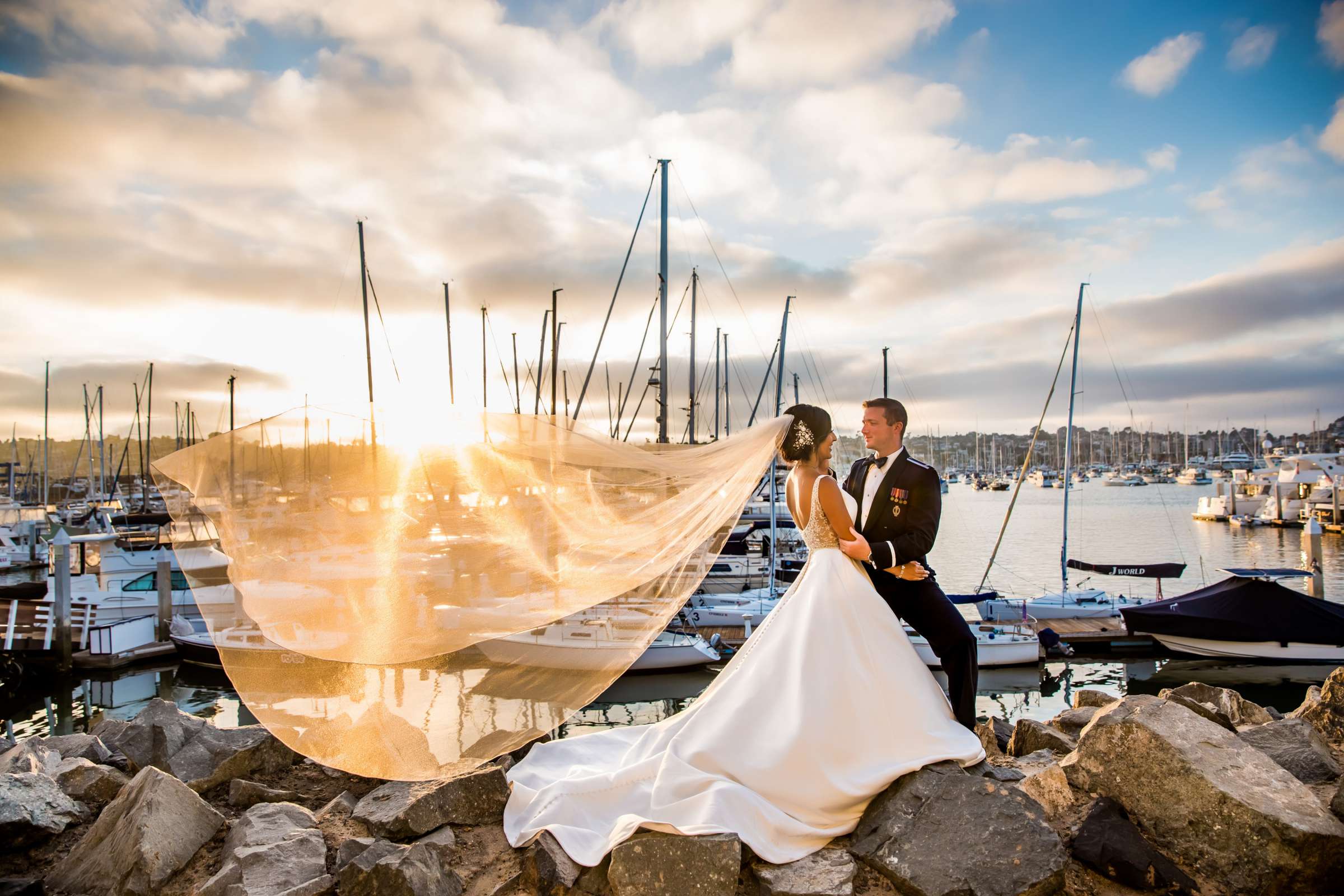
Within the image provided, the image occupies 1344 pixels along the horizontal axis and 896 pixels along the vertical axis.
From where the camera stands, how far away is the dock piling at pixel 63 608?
2012cm

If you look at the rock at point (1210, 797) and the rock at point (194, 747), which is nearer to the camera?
the rock at point (1210, 797)

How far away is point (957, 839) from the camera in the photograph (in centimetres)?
379

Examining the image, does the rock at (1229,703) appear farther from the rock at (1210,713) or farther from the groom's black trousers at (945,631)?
the groom's black trousers at (945,631)

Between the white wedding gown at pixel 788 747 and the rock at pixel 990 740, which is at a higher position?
the white wedding gown at pixel 788 747

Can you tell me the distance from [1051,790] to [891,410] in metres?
2.55

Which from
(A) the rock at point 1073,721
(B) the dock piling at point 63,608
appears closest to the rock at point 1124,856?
(A) the rock at point 1073,721

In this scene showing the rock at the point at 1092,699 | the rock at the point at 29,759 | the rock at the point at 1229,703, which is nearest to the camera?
the rock at the point at 29,759

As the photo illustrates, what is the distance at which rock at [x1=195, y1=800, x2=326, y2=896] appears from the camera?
402cm

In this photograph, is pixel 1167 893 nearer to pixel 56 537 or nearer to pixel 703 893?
pixel 703 893

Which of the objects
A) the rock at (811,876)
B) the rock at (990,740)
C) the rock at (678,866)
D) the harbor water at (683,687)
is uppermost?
the rock at (678,866)

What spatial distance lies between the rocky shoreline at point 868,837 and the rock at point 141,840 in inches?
0.4

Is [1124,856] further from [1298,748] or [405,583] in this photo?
[405,583]

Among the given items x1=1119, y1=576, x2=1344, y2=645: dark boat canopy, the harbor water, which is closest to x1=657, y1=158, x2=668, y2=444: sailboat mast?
the harbor water

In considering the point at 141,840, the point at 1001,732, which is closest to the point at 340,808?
the point at 141,840
